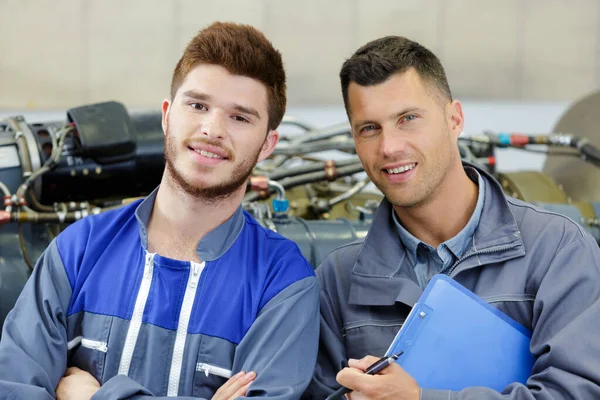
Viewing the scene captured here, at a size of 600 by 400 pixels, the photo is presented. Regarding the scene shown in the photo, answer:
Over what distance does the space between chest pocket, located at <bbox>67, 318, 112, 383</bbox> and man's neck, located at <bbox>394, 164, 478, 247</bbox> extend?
2.42 feet

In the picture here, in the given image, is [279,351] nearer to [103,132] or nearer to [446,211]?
[446,211]

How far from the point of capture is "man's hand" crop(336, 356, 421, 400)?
1381mm

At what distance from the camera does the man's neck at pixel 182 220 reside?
5.45 ft

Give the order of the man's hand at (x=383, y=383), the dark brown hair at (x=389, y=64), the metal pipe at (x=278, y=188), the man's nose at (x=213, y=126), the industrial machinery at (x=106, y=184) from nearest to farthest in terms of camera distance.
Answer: the man's hand at (x=383, y=383) < the man's nose at (x=213, y=126) < the dark brown hair at (x=389, y=64) < the industrial machinery at (x=106, y=184) < the metal pipe at (x=278, y=188)

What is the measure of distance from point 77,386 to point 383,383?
0.63 meters

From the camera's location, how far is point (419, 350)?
1485 mm

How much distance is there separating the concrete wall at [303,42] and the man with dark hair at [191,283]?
2.37m

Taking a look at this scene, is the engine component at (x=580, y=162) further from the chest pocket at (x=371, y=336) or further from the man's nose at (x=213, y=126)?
the man's nose at (x=213, y=126)

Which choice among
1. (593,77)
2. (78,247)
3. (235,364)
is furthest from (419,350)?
(593,77)

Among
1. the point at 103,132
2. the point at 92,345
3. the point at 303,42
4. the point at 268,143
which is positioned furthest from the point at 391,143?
the point at 303,42

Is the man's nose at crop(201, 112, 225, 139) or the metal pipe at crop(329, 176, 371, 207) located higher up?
the man's nose at crop(201, 112, 225, 139)

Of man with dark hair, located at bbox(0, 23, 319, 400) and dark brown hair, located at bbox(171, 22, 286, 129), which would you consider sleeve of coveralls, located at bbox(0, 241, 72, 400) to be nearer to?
man with dark hair, located at bbox(0, 23, 319, 400)

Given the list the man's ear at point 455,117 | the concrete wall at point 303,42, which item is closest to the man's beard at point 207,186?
the man's ear at point 455,117

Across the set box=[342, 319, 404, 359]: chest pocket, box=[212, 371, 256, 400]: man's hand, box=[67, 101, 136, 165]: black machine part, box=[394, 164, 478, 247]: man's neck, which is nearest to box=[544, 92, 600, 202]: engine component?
box=[394, 164, 478, 247]: man's neck
